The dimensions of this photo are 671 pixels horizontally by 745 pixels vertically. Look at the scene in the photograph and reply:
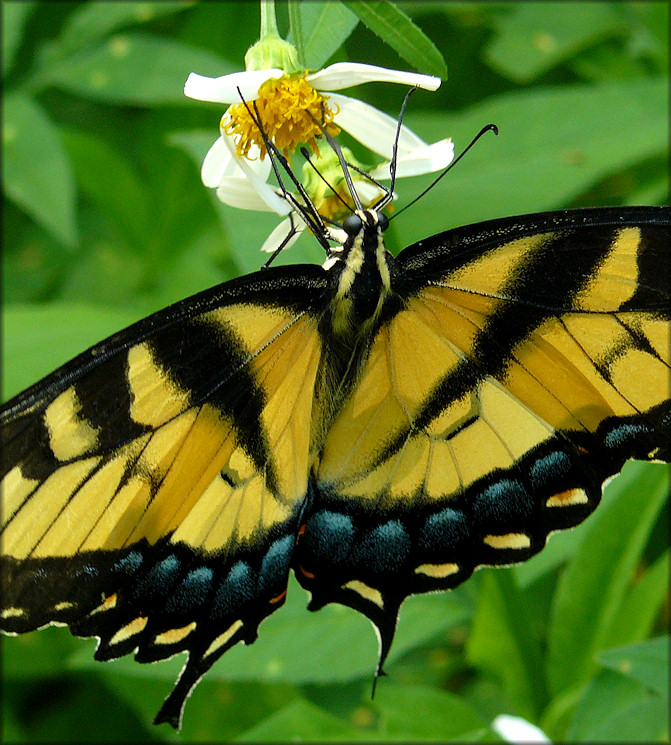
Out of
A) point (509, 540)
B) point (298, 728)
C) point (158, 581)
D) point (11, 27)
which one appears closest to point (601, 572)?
point (509, 540)

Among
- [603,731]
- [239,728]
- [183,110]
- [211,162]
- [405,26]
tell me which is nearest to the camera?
[405,26]

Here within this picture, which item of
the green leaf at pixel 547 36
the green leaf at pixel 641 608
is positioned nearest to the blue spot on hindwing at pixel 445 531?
the green leaf at pixel 641 608

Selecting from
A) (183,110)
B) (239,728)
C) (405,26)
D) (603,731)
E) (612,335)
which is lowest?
(603,731)

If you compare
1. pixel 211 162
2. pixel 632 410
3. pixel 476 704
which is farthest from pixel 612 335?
pixel 476 704

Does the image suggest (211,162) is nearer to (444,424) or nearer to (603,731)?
(444,424)

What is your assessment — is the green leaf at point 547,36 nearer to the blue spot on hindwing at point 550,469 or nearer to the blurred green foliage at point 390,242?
the blurred green foliage at point 390,242

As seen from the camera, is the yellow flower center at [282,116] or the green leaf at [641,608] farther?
the green leaf at [641,608]
